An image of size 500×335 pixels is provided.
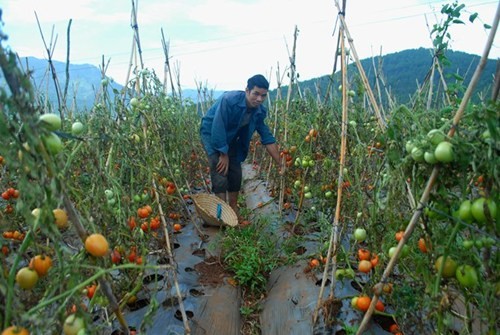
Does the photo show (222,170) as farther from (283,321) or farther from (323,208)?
(283,321)

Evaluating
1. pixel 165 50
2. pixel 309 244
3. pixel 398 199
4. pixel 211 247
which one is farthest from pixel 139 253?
pixel 165 50

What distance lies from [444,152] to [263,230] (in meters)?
2.46

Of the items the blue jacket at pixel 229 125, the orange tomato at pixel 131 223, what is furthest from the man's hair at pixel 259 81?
the orange tomato at pixel 131 223

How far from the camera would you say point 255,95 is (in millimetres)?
3350

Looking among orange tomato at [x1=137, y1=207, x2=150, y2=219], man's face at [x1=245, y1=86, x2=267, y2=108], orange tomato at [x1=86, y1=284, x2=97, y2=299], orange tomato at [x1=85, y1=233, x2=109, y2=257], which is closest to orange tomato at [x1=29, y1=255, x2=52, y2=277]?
orange tomato at [x1=85, y1=233, x2=109, y2=257]

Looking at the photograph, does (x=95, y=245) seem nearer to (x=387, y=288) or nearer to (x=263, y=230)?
(x=387, y=288)

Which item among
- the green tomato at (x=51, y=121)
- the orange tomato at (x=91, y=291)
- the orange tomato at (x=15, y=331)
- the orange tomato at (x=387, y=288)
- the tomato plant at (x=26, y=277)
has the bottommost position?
the orange tomato at (x=387, y=288)

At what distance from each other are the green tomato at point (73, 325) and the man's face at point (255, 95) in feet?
8.64

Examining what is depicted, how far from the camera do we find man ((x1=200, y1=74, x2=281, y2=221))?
11.1ft

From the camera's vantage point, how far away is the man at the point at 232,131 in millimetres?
3396

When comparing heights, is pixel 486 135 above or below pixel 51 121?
below

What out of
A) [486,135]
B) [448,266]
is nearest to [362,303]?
[448,266]

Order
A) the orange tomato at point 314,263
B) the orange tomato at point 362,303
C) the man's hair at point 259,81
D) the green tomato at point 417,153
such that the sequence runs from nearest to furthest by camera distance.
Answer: the green tomato at point 417,153, the orange tomato at point 362,303, the orange tomato at point 314,263, the man's hair at point 259,81

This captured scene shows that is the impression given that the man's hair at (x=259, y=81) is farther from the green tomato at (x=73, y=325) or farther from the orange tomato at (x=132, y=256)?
the green tomato at (x=73, y=325)
